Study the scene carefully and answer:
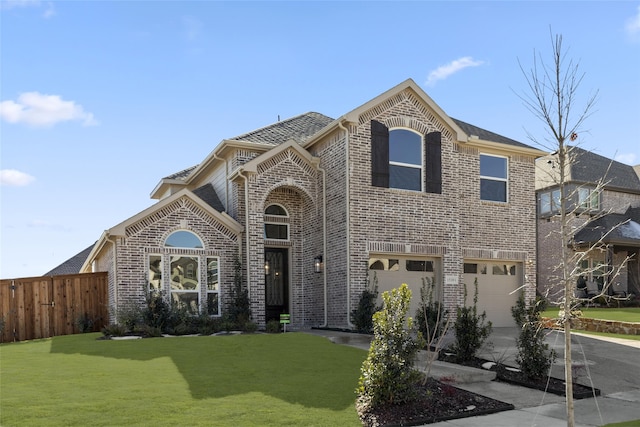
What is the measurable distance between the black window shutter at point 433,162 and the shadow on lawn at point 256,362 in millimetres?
6676

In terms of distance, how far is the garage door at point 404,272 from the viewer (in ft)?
54.6

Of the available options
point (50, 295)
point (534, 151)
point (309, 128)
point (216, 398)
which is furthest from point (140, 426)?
point (534, 151)

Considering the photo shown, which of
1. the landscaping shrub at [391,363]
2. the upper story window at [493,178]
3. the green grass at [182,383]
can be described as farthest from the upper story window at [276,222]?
the landscaping shrub at [391,363]

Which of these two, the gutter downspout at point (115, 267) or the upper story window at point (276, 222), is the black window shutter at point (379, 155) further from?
the gutter downspout at point (115, 267)

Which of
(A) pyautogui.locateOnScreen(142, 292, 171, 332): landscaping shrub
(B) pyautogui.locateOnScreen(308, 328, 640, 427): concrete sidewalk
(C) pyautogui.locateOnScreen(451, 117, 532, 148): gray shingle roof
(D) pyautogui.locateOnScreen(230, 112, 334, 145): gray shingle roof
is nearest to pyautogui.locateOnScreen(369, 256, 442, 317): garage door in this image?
(B) pyautogui.locateOnScreen(308, 328, 640, 427): concrete sidewalk

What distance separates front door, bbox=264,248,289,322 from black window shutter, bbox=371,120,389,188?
4171 millimetres

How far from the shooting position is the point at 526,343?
1049 centimetres

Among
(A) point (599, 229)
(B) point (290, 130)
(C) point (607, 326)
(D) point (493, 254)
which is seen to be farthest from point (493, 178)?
(A) point (599, 229)

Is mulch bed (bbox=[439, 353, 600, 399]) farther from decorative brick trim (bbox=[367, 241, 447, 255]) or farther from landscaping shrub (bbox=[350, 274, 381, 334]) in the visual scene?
decorative brick trim (bbox=[367, 241, 447, 255])

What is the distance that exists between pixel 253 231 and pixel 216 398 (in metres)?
9.08

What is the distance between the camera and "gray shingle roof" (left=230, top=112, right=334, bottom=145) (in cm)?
1862

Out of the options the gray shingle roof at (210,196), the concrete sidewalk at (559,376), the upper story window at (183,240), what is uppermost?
the gray shingle roof at (210,196)

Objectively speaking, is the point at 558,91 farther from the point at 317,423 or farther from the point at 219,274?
the point at 219,274

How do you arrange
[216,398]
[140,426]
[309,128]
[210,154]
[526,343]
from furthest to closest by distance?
[309,128], [210,154], [526,343], [216,398], [140,426]
